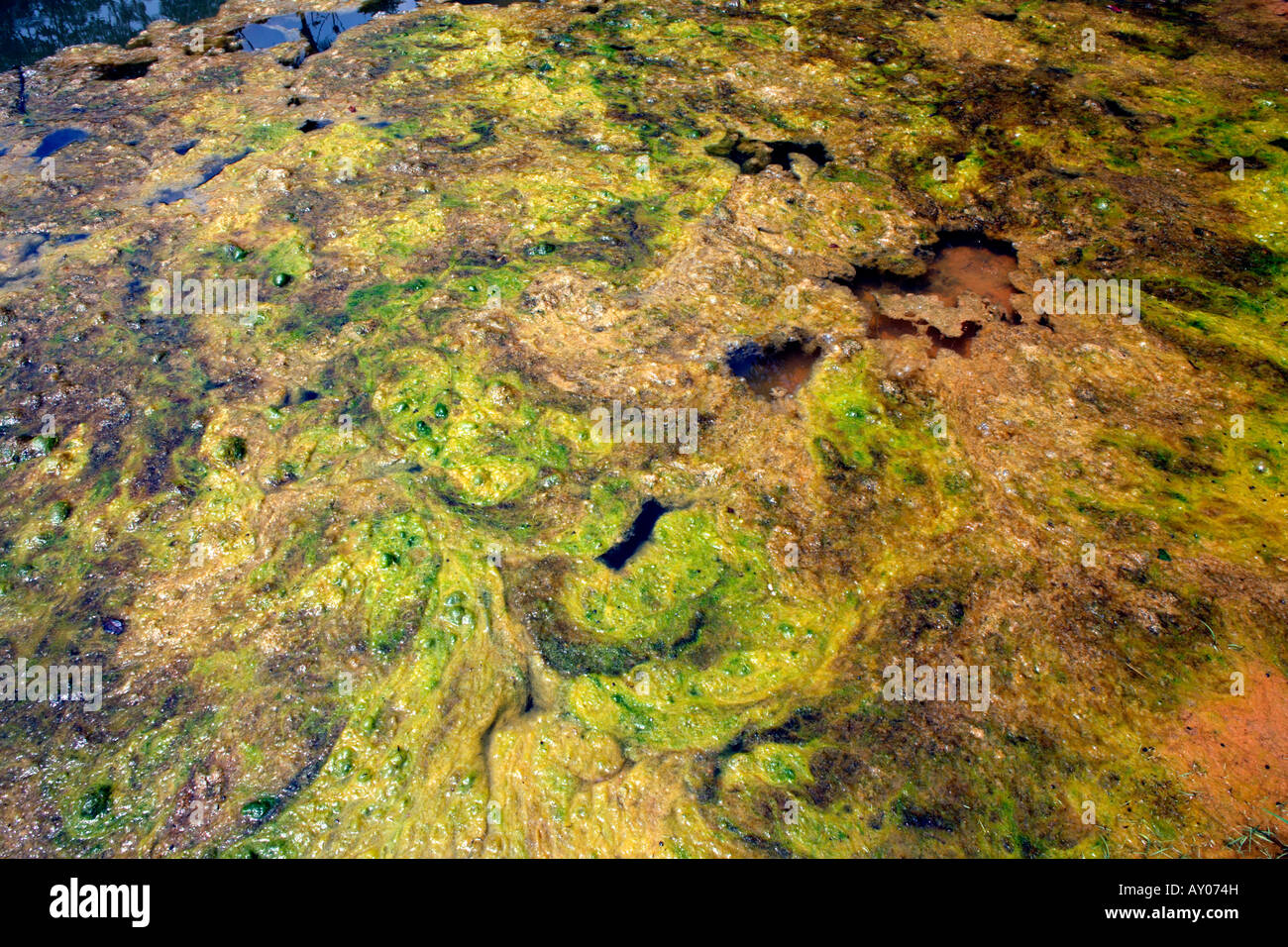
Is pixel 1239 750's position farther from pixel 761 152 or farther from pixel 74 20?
pixel 74 20

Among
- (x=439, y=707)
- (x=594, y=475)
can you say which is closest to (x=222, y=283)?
(x=594, y=475)

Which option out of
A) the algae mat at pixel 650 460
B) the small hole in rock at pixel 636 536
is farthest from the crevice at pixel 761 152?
the small hole in rock at pixel 636 536

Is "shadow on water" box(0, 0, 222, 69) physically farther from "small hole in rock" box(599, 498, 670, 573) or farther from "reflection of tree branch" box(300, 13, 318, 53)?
"small hole in rock" box(599, 498, 670, 573)

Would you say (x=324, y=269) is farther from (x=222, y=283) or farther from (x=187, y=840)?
(x=187, y=840)

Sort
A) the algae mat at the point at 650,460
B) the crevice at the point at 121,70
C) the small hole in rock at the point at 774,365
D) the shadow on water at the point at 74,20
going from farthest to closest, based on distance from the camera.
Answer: the shadow on water at the point at 74,20, the crevice at the point at 121,70, the small hole in rock at the point at 774,365, the algae mat at the point at 650,460

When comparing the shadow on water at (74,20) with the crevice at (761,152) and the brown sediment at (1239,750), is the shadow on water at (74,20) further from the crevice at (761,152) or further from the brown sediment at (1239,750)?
the brown sediment at (1239,750)

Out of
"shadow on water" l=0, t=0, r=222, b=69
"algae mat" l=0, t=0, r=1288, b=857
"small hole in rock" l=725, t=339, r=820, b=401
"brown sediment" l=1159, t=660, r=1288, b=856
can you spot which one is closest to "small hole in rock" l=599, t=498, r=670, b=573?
"algae mat" l=0, t=0, r=1288, b=857
